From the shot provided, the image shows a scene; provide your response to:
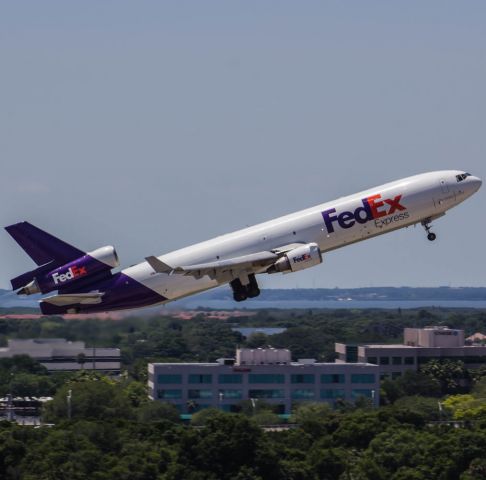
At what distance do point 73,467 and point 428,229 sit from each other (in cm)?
3181

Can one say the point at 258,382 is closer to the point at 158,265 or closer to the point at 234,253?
the point at 234,253

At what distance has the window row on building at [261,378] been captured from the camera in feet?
536

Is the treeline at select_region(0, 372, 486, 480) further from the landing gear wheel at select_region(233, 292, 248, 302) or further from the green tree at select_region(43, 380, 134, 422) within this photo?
the green tree at select_region(43, 380, 134, 422)

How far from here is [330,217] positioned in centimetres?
8694

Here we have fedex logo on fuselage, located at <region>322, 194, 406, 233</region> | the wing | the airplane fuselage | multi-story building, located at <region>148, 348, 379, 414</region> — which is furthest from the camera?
multi-story building, located at <region>148, 348, 379, 414</region>

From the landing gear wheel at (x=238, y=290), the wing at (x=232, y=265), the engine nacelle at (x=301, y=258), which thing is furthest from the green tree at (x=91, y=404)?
the engine nacelle at (x=301, y=258)

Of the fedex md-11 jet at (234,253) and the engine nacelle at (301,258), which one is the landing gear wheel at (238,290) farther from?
the engine nacelle at (301,258)

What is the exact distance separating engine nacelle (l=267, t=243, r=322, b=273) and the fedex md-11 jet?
0.20 feet

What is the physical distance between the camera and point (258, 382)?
16500 cm

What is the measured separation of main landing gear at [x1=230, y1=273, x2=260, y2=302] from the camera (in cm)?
9031

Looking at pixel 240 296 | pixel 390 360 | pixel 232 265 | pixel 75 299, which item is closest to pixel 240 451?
pixel 240 296

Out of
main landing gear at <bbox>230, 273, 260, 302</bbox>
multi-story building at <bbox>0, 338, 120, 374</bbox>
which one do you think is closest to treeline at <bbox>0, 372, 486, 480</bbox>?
multi-story building at <bbox>0, 338, 120, 374</bbox>

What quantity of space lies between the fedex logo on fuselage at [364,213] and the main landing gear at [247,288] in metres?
6.50

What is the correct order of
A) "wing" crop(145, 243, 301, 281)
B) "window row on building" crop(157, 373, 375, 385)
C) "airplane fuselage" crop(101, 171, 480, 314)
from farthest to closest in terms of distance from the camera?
"window row on building" crop(157, 373, 375, 385) < "airplane fuselage" crop(101, 171, 480, 314) < "wing" crop(145, 243, 301, 281)
